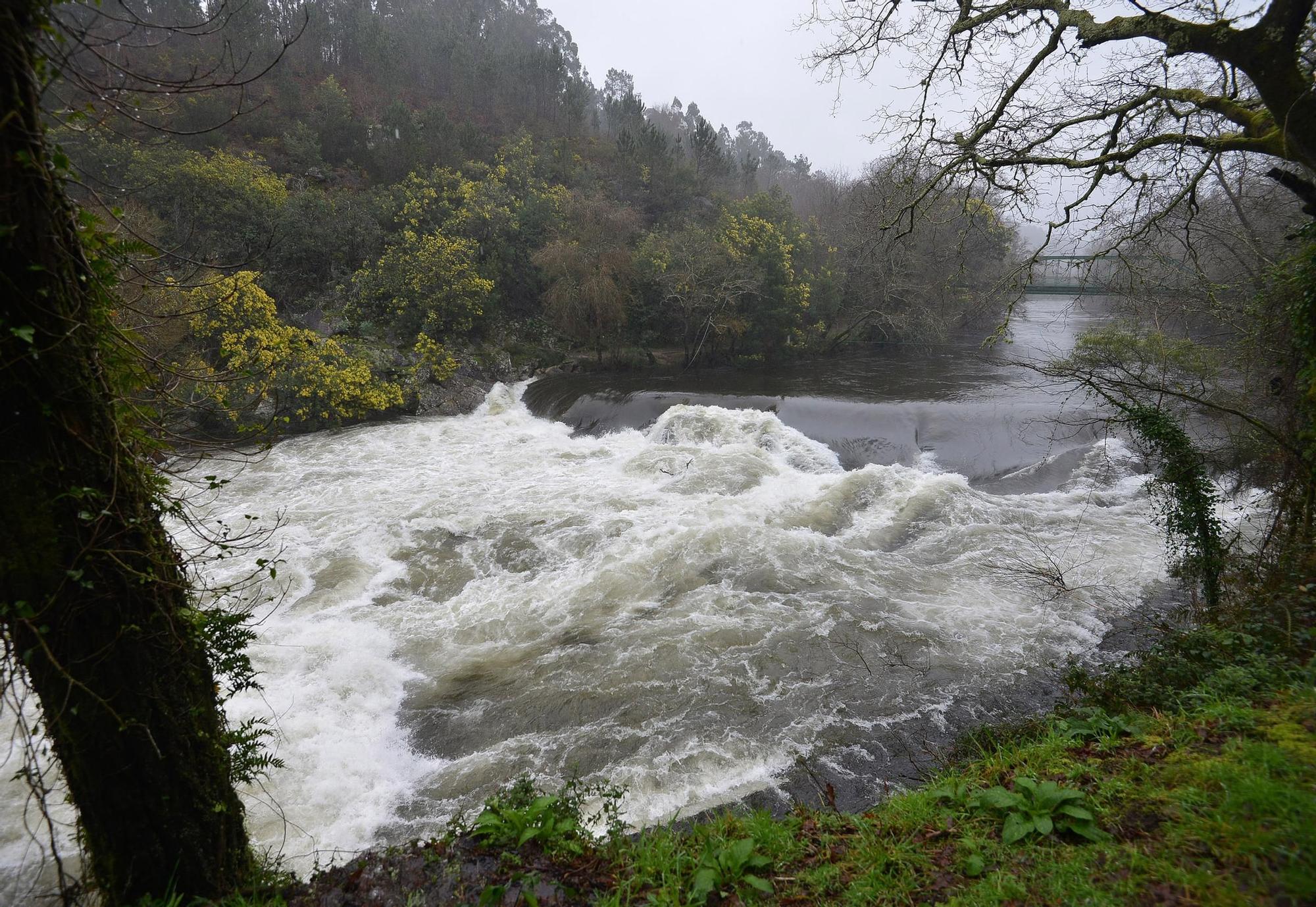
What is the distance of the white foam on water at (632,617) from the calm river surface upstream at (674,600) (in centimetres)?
3

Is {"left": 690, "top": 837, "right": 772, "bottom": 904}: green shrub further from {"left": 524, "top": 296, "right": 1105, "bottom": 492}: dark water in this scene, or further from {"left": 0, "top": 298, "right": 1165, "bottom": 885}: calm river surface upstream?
{"left": 524, "top": 296, "right": 1105, "bottom": 492}: dark water

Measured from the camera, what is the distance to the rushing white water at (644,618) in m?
4.78

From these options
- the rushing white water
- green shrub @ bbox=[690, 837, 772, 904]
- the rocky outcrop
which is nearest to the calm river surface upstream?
the rushing white water

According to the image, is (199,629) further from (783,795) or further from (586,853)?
(783,795)

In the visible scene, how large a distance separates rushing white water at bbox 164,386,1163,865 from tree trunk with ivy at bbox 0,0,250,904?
168 cm

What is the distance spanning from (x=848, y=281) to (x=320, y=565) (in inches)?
782

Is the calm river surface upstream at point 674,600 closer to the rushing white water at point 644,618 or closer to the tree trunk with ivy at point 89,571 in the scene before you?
the rushing white water at point 644,618

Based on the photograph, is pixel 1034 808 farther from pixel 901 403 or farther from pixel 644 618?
pixel 901 403

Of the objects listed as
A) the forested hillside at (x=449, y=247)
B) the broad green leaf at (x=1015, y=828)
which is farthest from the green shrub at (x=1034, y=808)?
the forested hillside at (x=449, y=247)

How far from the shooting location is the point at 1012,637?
253 inches

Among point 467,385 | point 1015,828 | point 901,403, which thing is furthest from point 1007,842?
point 467,385

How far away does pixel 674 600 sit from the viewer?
23.4 ft

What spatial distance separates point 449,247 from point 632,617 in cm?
1518

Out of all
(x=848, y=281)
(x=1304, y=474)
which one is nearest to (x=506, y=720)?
(x=1304, y=474)
